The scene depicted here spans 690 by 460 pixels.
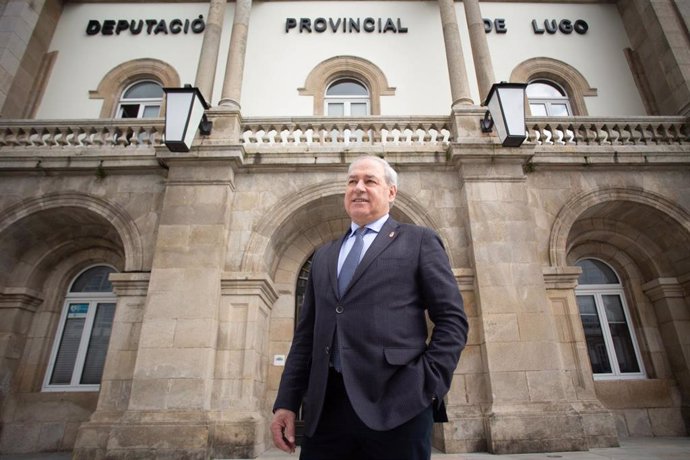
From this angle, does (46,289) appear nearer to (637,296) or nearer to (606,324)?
(606,324)

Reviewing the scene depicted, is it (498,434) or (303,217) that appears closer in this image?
(498,434)

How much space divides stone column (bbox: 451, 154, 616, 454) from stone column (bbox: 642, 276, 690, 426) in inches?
116

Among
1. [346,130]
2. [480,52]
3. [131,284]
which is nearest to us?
[131,284]

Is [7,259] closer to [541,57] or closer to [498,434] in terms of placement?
[498,434]

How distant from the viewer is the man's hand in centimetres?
202

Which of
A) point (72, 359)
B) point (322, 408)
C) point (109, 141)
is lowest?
point (322, 408)

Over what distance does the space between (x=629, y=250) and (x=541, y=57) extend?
5521mm

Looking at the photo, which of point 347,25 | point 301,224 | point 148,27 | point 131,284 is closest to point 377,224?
point 301,224

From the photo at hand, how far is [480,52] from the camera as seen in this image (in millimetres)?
8625

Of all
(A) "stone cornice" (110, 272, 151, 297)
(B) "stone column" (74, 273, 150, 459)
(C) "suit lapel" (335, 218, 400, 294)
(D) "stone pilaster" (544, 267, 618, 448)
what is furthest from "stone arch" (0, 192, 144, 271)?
(D) "stone pilaster" (544, 267, 618, 448)

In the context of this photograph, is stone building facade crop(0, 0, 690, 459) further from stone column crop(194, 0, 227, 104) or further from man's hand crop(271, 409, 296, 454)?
man's hand crop(271, 409, 296, 454)

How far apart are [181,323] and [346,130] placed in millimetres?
4745

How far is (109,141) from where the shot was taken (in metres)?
8.12

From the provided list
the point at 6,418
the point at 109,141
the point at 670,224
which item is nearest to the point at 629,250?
the point at 670,224
